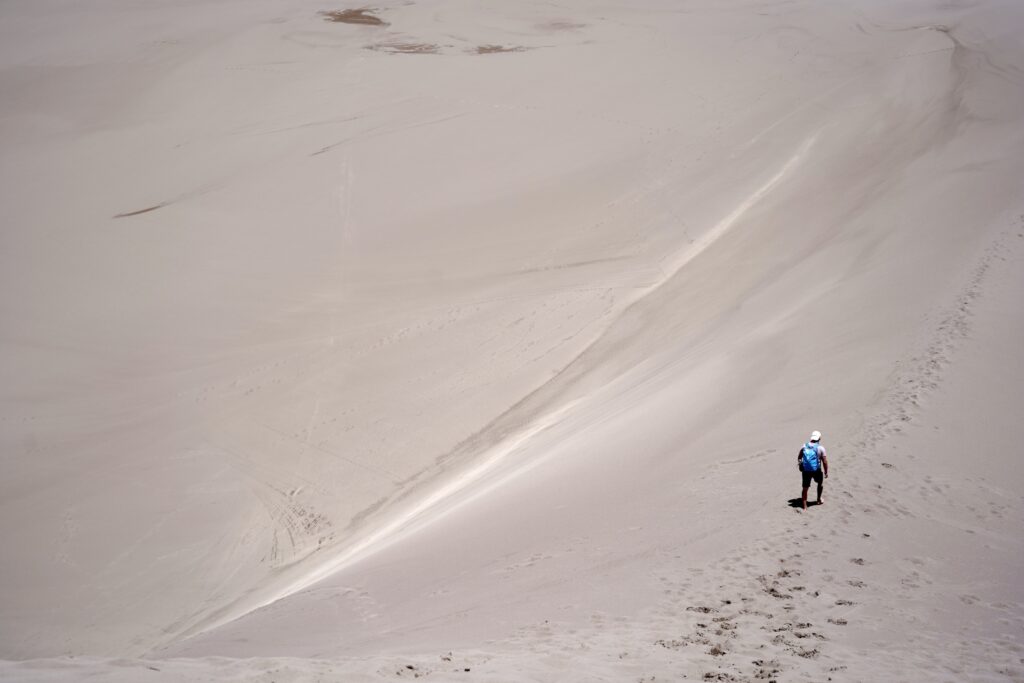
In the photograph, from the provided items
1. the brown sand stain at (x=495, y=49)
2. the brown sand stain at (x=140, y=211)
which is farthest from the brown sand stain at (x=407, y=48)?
the brown sand stain at (x=140, y=211)

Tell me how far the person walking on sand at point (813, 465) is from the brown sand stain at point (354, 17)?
20.1m

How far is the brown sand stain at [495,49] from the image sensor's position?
2238 centimetres

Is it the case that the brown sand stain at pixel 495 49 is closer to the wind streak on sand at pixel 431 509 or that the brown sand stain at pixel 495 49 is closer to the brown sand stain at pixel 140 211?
the brown sand stain at pixel 140 211

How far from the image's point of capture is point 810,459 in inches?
283

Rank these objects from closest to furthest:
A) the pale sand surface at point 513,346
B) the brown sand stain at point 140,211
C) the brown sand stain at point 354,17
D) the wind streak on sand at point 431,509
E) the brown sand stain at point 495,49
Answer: the pale sand surface at point 513,346 → the wind streak on sand at point 431,509 → the brown sand stain at point 140,211 → the brown sand stain at point 495,49 → the brown sand stain at point 354,17

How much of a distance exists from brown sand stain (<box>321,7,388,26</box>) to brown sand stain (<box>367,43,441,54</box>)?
1717 mm

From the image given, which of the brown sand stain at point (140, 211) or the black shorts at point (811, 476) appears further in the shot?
the brown sand stain at point (140, 211)

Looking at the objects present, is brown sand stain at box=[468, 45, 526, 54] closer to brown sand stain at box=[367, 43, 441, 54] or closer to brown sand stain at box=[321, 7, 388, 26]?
brown sand stain at box=[367, 43, 441, 54]

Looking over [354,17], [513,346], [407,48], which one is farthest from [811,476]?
[354,17]

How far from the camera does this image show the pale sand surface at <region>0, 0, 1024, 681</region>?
6.49 meters

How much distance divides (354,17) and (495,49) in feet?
15.0

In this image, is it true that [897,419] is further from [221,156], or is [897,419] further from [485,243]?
[221,156]

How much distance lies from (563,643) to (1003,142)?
1326 centimetres

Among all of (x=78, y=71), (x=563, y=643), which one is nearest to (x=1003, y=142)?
(x=563, y=643)
